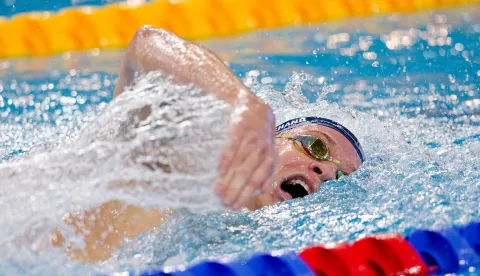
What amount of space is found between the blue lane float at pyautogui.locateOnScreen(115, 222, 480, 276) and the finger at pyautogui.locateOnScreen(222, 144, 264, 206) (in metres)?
0.36

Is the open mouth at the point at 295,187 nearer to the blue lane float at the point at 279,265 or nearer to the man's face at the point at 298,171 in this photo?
the man's face at the point at 298,171

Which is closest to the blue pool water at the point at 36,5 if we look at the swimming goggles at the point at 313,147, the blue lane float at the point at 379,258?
the swimming goggles at the point at 313,147

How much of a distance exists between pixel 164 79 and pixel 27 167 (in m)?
0.35

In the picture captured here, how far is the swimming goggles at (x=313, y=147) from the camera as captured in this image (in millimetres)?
1885

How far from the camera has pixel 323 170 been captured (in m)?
1.87

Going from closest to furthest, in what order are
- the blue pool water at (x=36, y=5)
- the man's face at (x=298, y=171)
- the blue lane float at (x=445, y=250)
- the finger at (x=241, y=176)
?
the finger at (x=241, y=176) → the blue lane float at (x=445, y=250) → the man's face at (x=298, y=171) → the blue pool water at (x=36, y=5)

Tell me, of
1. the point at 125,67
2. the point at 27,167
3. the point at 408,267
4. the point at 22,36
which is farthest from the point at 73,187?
the point at 22,36

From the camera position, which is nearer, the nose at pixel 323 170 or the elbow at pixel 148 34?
the elbow at pixel 148 34

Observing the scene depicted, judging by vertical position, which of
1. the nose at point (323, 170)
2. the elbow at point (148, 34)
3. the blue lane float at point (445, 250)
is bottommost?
the blue lane float at point (445, 250)

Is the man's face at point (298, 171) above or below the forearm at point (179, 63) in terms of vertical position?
above

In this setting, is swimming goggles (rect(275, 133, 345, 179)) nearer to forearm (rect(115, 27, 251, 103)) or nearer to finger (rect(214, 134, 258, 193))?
forearm (rect(115, 27, 251, 103))

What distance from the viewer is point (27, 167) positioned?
142cm

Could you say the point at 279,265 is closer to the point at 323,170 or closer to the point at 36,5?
the point at 323,170

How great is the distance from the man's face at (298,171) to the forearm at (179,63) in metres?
0.52
